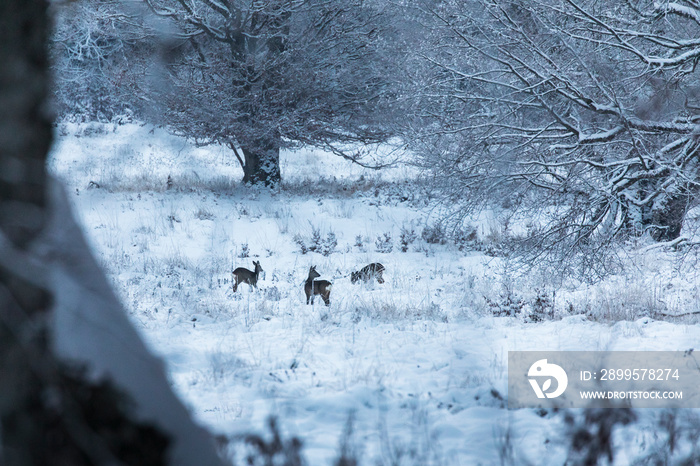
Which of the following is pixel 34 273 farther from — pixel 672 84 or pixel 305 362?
pixel 672 84

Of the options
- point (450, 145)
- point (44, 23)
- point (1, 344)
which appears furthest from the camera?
point (450, 145)

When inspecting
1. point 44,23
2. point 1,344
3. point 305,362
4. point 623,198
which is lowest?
point 305,362

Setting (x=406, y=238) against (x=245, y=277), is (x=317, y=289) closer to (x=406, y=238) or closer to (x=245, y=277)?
(x=245, y=277)

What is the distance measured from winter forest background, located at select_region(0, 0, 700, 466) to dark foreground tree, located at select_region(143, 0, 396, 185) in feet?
0.24

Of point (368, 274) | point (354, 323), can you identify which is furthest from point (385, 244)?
point (354, 323)

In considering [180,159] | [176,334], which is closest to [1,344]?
[176,334]

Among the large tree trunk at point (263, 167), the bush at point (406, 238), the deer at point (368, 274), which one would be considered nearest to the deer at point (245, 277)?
the deer at point (368, 274)

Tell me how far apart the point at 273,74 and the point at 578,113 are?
790 centimetres

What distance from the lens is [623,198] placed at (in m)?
6.67

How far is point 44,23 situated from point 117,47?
14.8m

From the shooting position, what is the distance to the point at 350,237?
1130cm

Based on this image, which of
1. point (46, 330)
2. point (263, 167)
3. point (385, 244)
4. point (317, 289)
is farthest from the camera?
point (263, 167)

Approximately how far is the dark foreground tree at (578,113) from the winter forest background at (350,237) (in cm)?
5

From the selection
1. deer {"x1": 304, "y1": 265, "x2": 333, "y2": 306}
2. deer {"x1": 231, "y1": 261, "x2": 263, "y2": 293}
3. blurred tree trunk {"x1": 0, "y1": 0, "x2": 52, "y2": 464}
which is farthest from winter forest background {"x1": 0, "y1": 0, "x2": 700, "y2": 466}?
deer {"x1": 304, "y1": 265, "x2": 333, "y2": 306}
